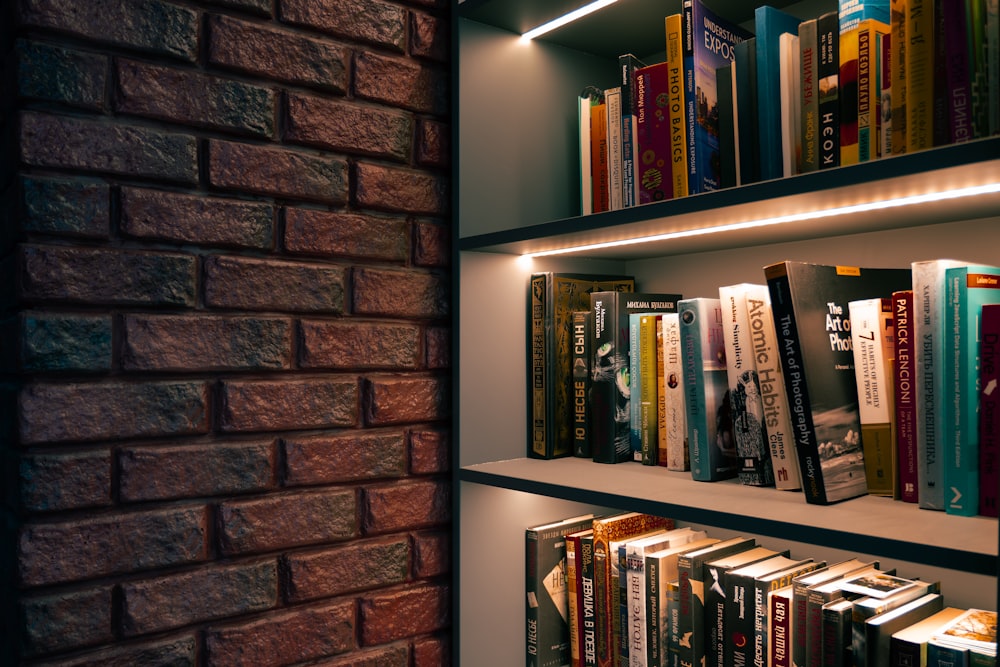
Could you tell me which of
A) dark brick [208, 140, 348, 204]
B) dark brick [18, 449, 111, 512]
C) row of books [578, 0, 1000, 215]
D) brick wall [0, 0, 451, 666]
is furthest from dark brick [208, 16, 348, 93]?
dark brick [18, 449, 111, 512]

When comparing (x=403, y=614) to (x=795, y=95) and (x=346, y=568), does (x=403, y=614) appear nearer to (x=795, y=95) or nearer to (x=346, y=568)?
(x=346, y=568)

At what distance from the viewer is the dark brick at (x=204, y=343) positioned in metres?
1.04

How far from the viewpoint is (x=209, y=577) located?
110 cm

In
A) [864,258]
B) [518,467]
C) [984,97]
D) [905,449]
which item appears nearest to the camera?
[984,97]

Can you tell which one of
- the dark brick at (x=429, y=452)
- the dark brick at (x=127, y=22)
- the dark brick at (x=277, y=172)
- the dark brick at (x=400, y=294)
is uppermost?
the dark brick at (x=127, y=22)

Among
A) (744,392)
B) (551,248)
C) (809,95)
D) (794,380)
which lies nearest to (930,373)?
(794,380)

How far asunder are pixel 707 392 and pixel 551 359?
34cm

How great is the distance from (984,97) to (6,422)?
127 cm

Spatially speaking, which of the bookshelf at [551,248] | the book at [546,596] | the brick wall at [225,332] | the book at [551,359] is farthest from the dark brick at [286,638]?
the book at [551,359]

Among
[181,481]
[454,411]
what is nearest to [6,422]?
[181,481]

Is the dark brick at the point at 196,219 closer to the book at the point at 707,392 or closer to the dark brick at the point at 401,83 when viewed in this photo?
the dark brick at the point at 401,83

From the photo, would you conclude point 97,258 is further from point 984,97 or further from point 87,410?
point 984,97

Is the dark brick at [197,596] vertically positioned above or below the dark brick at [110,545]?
below

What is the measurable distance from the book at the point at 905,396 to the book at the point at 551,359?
0.59 meters
